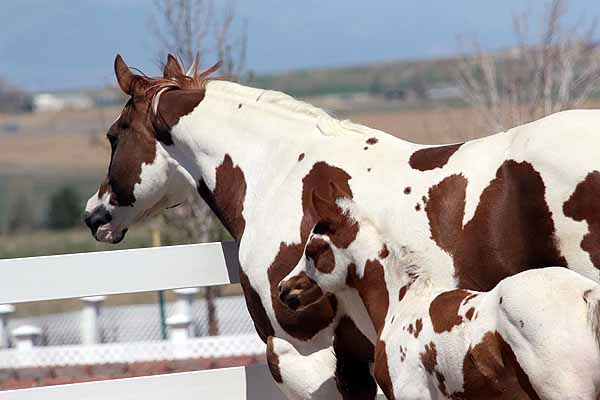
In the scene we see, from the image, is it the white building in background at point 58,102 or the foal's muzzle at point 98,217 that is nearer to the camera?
the foal's muzzle at point 98,217

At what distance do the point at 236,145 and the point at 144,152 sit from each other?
60cm

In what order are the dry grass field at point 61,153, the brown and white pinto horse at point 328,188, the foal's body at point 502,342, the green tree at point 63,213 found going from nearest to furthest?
the foal's body at point 502,342 < the brown and white pinto horse at point 328,188 < the dry grass field at point 61,153 < the green tree at point 63,213

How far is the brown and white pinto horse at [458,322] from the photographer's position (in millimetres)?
4551

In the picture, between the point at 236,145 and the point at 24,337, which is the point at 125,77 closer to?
the point at 236,145

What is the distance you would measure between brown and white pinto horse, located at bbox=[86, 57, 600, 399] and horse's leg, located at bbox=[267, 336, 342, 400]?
0.03 ft

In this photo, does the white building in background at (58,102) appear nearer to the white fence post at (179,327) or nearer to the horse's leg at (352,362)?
the white fence post at (179,327)

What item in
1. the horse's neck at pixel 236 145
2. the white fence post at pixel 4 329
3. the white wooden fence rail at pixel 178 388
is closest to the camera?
the horse's neck at pixel 236 145

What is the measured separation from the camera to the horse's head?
6.96 m

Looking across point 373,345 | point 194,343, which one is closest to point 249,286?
point 373,345

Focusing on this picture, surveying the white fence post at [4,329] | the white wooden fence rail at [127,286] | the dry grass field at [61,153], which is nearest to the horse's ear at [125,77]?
the white wooden fence rail at [127,286]

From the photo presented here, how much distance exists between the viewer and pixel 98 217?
7312 millimetres

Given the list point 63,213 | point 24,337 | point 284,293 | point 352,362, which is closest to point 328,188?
point 284,293

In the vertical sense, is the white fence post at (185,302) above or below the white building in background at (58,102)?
above

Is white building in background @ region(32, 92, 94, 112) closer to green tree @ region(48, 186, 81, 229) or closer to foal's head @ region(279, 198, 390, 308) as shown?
green tree @ region(48, 186, 81, 229)
